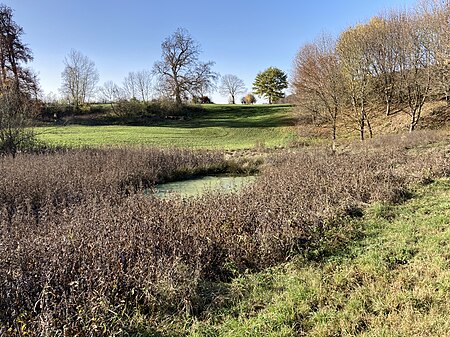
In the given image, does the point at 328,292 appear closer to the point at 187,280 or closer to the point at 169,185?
the point at 187,280

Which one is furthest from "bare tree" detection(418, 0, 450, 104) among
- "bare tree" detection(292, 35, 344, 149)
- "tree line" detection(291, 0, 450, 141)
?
"bare tree" detection(292, 35, 344, 149)

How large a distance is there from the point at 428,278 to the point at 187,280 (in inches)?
109

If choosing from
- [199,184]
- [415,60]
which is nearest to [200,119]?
[415,60]

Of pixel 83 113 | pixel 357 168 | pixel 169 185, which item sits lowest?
pixel 169 185

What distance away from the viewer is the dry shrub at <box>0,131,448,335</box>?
10.1ft

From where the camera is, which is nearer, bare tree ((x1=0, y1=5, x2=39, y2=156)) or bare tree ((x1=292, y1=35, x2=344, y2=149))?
bare tree ((x1=0, y1=5, x2=39, y2=156))

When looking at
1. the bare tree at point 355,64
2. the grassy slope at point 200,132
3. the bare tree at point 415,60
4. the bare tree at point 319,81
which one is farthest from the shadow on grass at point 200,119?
the bare tree at point 415,60

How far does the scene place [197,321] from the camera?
3172 millimetres

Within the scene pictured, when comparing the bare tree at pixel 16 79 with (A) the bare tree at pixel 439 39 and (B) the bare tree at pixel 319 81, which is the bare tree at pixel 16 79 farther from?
(A) the bare tree at pixel 439 39

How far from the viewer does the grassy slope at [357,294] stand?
2932 mm

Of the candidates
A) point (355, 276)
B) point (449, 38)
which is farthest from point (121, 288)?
point (449, 38)

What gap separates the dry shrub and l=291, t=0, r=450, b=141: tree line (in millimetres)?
15107

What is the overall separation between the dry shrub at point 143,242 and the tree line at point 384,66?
49.6 ft

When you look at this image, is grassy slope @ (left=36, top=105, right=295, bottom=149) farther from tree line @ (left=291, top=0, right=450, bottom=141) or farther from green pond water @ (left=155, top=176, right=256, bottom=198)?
green pond water @ (left=155, top=176, right=256, bottom=198)
